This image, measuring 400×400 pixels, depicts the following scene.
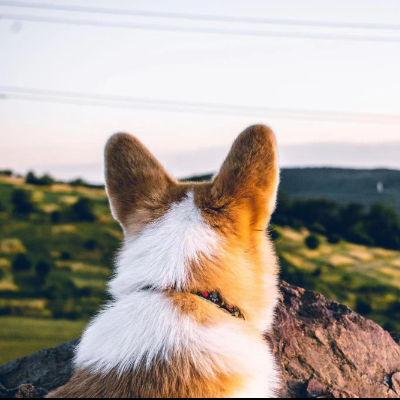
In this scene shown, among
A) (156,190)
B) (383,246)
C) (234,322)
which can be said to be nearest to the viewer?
(234,322)

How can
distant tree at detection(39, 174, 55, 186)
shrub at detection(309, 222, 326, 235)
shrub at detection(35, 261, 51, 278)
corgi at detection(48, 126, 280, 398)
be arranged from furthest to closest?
distant tree at detection(39, 174, 55, 186), shrub at detection(35, 261, 51, 278), shrub at detection(309, 222, 326, 235), corgi at detection(48, 126, 280, 398)

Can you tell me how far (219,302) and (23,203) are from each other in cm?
1869

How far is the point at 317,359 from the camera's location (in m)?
3.75

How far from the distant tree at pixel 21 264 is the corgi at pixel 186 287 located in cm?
1460

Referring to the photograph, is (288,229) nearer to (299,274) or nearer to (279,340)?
(299,274)

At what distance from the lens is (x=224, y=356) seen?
2.44 m

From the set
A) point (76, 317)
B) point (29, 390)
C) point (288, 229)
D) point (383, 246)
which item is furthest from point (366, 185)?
point (29, 390)

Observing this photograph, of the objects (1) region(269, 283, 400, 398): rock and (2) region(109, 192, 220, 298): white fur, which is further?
(1) region(269, 283, 400, 398): rock

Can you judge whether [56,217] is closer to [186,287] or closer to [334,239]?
[334,239]

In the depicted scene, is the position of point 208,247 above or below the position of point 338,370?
above

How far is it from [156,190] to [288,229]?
507 inches

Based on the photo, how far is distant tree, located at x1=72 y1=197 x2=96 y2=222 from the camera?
726 inches

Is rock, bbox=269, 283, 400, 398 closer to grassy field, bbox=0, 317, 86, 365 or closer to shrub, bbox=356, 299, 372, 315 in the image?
grassy field, bbox=0, 317, 86, 365

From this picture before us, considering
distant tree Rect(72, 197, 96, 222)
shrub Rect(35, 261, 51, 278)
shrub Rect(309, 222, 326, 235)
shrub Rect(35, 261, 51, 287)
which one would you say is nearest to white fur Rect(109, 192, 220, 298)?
shrub Rect(309, 222, 326, 235)
